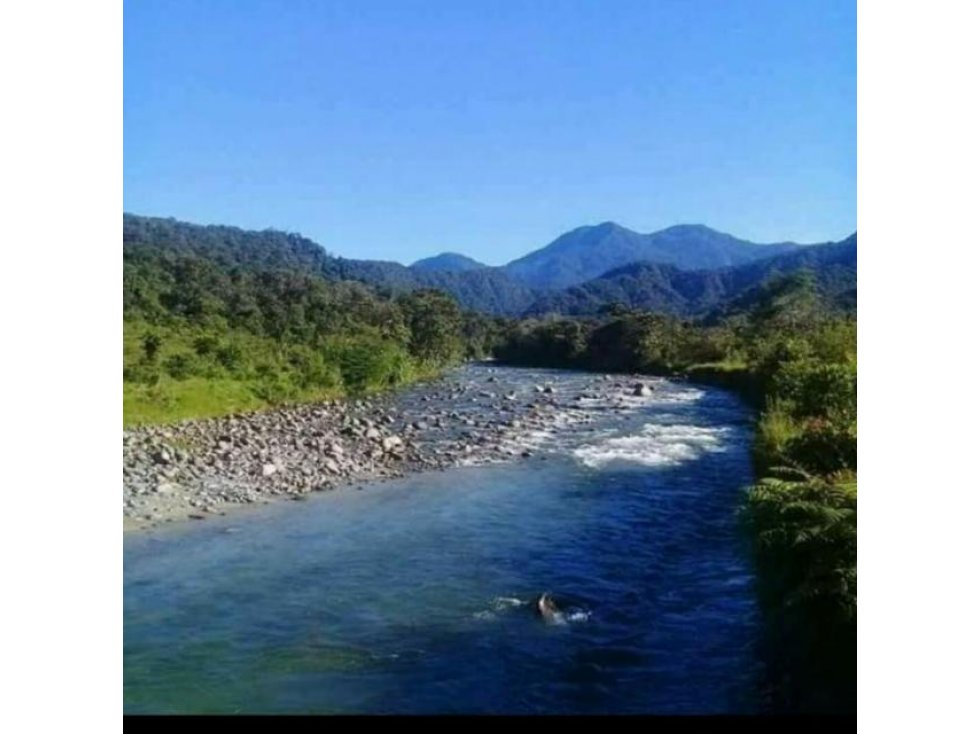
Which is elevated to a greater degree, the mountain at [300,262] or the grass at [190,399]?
the mountain at [300,262]

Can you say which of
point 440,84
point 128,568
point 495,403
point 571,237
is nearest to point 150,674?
point 128,568

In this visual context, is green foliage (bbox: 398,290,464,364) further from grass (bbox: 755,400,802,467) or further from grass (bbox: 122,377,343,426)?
grass (bbox: 755,400,802,467)

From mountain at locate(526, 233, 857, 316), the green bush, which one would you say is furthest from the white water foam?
the green bush

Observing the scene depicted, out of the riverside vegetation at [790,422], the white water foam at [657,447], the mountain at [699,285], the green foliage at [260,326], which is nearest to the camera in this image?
the riverside vegetation at [790,422]

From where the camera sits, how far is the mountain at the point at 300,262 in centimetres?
320

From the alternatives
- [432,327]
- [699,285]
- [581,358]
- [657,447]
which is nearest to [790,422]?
[657,447]

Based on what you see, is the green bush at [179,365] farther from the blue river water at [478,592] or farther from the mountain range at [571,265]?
the blue river water at [478,592]

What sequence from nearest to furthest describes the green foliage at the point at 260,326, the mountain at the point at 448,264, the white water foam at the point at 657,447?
the green foliage at the point at 260,326, the white water foam at the point at 657,447, the mountain at the point at 448,264

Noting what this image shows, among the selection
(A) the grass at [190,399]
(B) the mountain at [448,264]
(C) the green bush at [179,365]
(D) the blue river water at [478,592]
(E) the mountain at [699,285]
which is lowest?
(D) the blue river water at [478,592]

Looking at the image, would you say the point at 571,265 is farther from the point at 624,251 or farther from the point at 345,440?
the point at 345,440

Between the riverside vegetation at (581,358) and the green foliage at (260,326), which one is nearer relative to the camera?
the riverside vegetation at (581,358)

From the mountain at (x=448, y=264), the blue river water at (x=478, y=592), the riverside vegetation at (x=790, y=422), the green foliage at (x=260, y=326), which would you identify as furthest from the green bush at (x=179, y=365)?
the riverside vegetation at (x=790, y=422)
